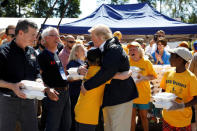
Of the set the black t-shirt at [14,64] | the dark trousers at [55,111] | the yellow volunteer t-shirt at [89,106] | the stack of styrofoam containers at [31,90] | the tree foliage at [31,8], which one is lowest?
the dark trousers at [55,111]

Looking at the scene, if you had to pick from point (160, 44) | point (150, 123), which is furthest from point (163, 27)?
point (150, 123)

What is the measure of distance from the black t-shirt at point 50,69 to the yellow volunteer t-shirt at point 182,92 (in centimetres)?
159

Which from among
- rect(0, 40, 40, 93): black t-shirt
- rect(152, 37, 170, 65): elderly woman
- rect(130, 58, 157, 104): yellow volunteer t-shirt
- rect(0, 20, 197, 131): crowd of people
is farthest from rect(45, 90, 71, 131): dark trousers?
rect(152, 37, 170, 65): elderly woman

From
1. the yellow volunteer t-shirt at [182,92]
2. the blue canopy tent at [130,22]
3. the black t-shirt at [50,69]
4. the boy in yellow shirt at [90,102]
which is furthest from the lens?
the blue canopy tent at [130,22]

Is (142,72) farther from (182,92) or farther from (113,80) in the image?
(113,80)

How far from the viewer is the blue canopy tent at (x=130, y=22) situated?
929cm

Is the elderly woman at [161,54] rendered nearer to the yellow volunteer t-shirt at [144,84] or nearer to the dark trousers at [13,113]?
the yellow volunteer t-shirt at [144,84]

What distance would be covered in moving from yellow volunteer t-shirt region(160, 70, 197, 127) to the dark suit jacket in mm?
518

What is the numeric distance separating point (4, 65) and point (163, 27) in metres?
7.44

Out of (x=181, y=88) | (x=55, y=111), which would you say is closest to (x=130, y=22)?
(x=55, y=111)

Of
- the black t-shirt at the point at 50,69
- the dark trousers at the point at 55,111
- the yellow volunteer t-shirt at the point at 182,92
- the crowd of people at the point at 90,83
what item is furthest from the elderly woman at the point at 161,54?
the black t-shirt at the point at 50,69

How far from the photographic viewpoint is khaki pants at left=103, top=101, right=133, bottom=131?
131 inches

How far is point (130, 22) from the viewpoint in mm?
10023

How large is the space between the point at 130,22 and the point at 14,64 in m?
7.62
